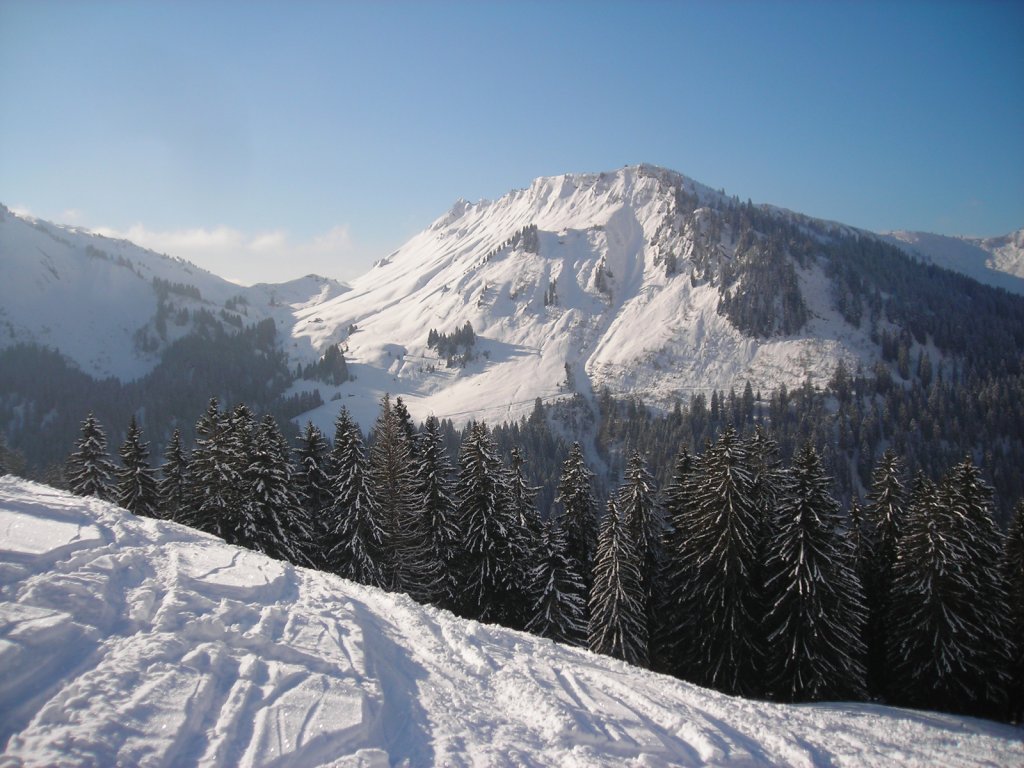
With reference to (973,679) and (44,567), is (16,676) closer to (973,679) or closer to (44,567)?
(44,567)

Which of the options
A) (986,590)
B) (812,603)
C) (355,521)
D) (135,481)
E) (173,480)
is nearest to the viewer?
(812,603)

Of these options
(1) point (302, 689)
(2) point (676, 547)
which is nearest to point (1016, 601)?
(2) point (676, 547)

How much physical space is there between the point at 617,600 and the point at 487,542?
8022 millimetres

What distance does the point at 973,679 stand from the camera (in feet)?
81.4

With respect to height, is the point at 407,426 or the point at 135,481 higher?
the point at 407,426

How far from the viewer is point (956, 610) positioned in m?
25.2

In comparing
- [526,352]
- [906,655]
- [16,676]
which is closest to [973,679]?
[906,655]

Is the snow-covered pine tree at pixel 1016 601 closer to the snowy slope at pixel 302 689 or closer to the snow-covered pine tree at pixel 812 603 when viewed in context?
the snow-covered pine tree at pixel 812 603

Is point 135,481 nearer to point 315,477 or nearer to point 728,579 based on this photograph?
point 315,477

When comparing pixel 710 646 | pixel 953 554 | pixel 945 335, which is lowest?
pixel 710 646

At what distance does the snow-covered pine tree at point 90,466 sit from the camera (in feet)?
111

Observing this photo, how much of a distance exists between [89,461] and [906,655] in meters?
48.0

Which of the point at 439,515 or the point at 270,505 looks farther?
the point at 439,515

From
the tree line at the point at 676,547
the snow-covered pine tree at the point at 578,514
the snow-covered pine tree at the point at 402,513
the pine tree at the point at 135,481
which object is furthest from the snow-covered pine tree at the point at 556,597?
the pine tree at the point at 135,481
